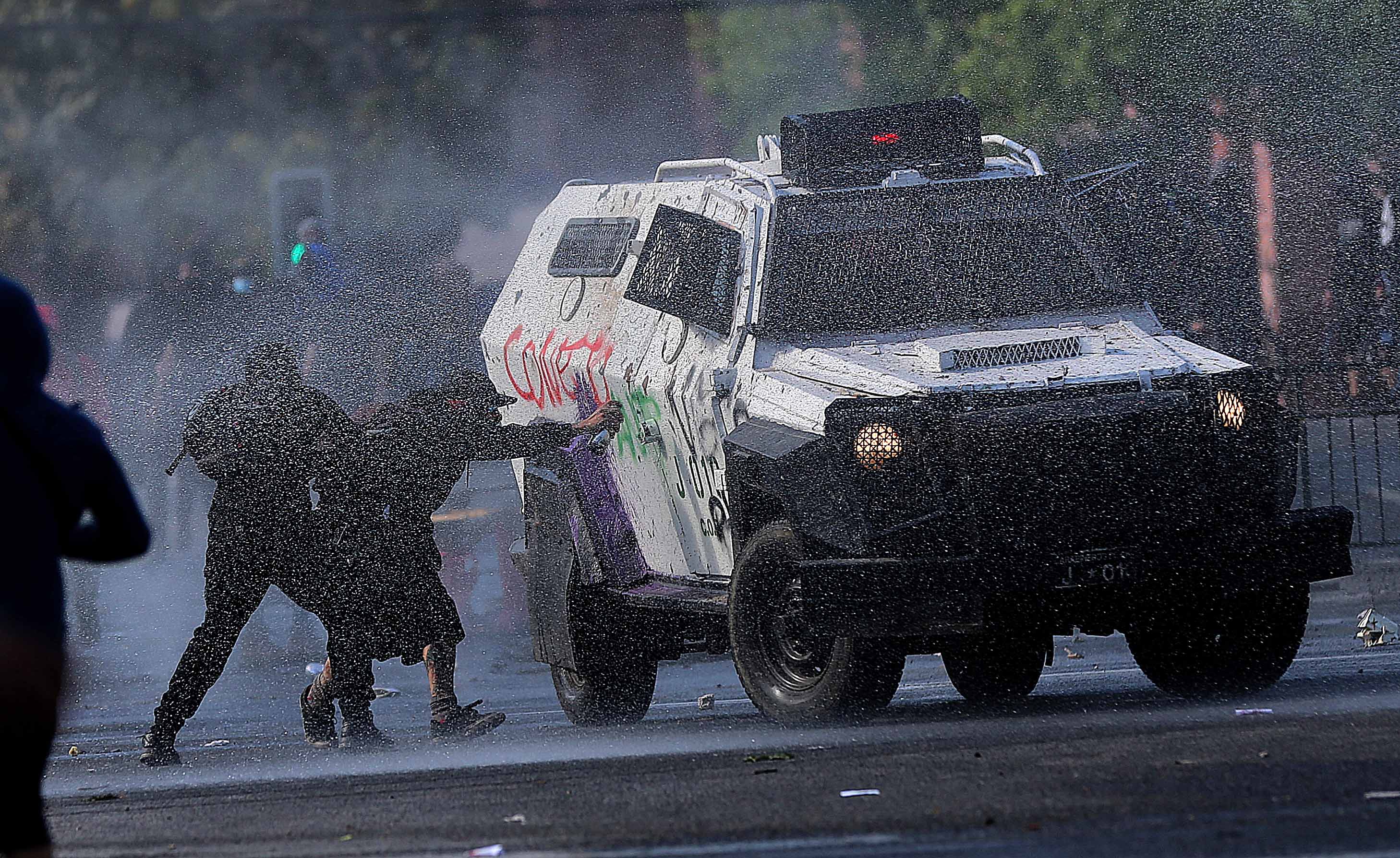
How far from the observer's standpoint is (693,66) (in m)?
25.3

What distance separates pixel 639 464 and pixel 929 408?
191 cm

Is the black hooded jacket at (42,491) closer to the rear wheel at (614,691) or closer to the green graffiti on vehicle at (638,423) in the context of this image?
the green graffiti on vehicle at (638,423)

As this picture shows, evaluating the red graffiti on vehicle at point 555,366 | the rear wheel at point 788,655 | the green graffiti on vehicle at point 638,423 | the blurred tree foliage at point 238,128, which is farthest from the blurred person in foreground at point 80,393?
the rear wheel at point 788,655

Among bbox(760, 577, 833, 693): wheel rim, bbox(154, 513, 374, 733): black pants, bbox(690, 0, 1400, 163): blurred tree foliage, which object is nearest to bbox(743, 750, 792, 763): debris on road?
bbox(760, 577, 833, 693): wheel rim

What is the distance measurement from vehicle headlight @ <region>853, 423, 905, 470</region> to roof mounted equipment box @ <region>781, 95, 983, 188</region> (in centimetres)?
195

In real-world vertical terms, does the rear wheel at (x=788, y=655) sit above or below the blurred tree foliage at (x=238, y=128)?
below

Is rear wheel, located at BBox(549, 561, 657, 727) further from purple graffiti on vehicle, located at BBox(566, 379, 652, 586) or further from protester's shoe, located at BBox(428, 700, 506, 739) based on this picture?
protester's shoe, located at BBox(428, 700, 506, 739)

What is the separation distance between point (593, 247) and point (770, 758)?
3.75 metres

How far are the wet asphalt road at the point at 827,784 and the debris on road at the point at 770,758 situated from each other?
17 mm

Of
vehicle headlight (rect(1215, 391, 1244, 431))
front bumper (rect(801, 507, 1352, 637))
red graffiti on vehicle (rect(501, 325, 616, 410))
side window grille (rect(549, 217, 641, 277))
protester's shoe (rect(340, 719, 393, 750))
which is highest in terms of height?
side window grille (rect(549, 217, 641, 277))

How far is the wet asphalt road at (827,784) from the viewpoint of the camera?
5418 mm

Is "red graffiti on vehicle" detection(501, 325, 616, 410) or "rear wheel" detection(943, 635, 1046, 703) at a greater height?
"red graffiti on vehicle" detection(501, 325, 616, 410)

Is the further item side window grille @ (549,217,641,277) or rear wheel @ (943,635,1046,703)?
side window grille @ (549,217,641,277)

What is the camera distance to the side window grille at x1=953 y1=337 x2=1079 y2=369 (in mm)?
8250
